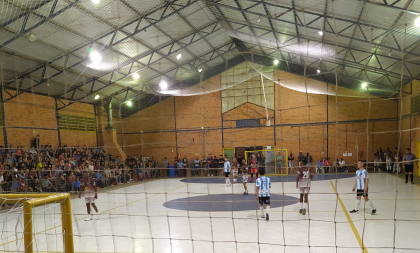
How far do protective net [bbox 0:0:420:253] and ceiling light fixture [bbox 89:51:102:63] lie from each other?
4 centimetres

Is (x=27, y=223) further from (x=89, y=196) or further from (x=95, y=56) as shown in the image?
(x=95, y=56)

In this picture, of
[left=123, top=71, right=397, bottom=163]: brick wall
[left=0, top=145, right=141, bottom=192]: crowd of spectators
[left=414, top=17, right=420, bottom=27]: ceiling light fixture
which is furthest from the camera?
[left=123, top=71, right=397, bottom=163]: brick wall

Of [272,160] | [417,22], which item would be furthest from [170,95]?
[272,160]

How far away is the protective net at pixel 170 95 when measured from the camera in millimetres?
6610

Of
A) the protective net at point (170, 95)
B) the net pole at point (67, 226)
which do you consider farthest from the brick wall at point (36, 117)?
the net pole at point (67, 226)

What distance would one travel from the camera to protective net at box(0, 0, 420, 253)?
6610 mm

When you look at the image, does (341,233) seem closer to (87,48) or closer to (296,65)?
(296,65)

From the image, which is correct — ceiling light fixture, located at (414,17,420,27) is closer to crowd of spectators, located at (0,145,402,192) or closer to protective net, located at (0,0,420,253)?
protective net, located at (0,0,420,253)

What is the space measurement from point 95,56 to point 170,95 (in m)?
3.75

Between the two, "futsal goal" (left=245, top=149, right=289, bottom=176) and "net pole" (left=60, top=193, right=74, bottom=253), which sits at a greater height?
"net pole" (left=60, top=193, right=74, bottom=253)

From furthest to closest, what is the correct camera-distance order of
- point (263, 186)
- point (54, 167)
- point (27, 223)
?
point (54, 167), point (263, 186), point (27, 223)

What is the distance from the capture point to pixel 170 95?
10.4 metres

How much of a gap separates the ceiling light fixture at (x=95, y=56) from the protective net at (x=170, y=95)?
0.14 feet

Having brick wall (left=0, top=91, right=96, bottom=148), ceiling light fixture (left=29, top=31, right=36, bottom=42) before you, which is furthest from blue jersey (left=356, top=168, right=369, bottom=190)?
ceiling light fixture (left=29, top=31, right=36, bottom=42)
